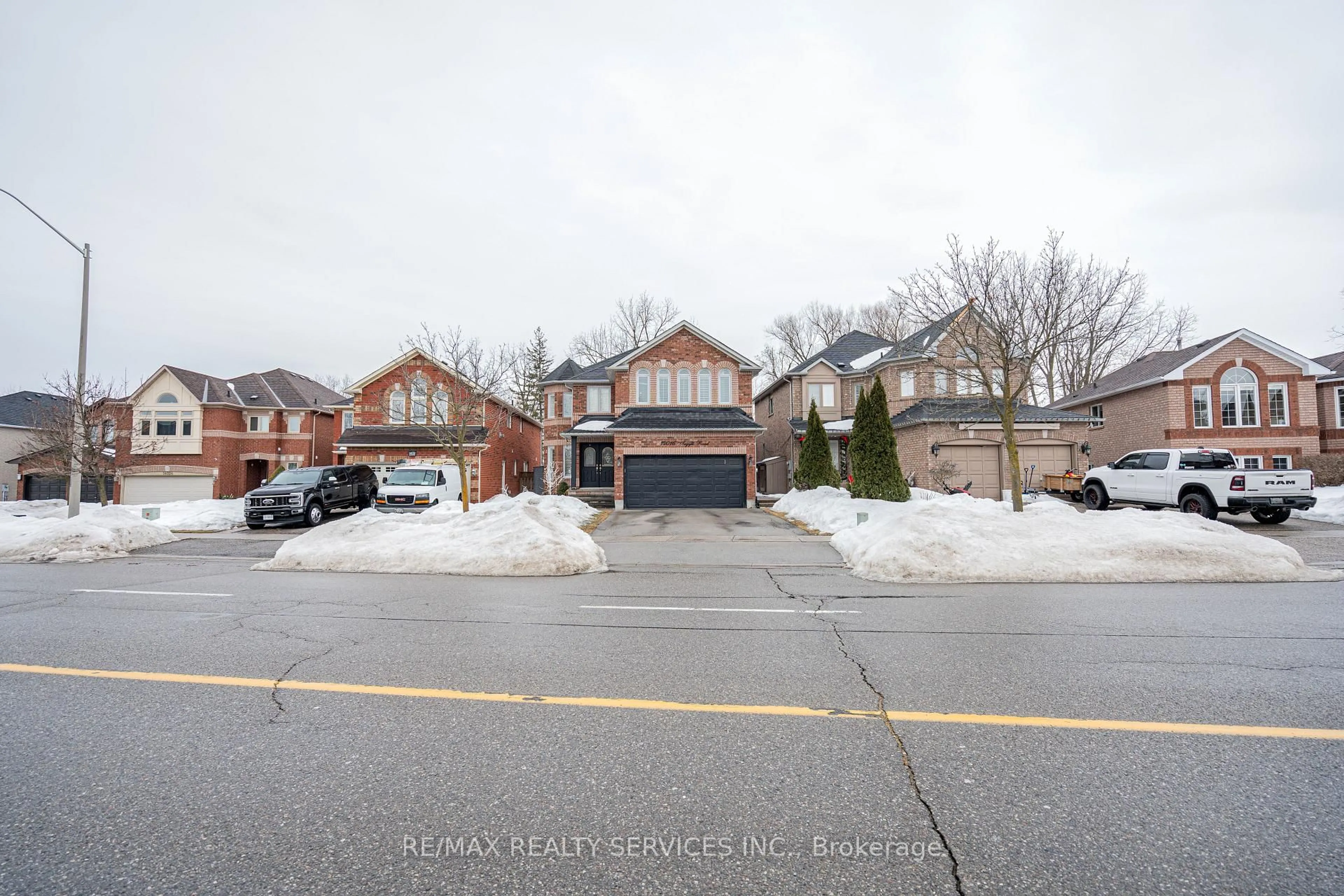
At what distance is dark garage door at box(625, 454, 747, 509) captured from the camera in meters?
25.0

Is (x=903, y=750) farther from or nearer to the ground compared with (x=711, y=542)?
farther from the ground

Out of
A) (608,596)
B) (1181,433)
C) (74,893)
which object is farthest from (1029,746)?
(1181,433)

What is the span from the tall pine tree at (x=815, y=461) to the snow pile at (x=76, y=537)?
20284 millimetres

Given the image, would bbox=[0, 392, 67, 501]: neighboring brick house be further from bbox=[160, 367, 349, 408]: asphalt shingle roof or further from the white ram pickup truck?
the white ram pickup truck

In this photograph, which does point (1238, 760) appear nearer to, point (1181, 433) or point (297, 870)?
point (297, 870)

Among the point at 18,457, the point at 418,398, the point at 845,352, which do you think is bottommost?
the point at 18,457

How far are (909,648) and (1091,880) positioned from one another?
322cm

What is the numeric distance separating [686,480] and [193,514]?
1704 centimetres

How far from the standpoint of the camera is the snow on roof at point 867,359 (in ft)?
99.8

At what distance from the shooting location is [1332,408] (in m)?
27.6

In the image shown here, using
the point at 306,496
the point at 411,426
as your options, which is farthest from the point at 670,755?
the point at 411,426

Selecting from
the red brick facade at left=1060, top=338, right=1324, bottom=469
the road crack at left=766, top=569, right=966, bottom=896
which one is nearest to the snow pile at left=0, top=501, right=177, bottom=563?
the road crack at left=766, top=569, right=966, bottom=896

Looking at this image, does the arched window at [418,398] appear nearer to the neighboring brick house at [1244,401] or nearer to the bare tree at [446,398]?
the bare tree at [446,398]

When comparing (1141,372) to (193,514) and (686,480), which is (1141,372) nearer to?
(686,480)
